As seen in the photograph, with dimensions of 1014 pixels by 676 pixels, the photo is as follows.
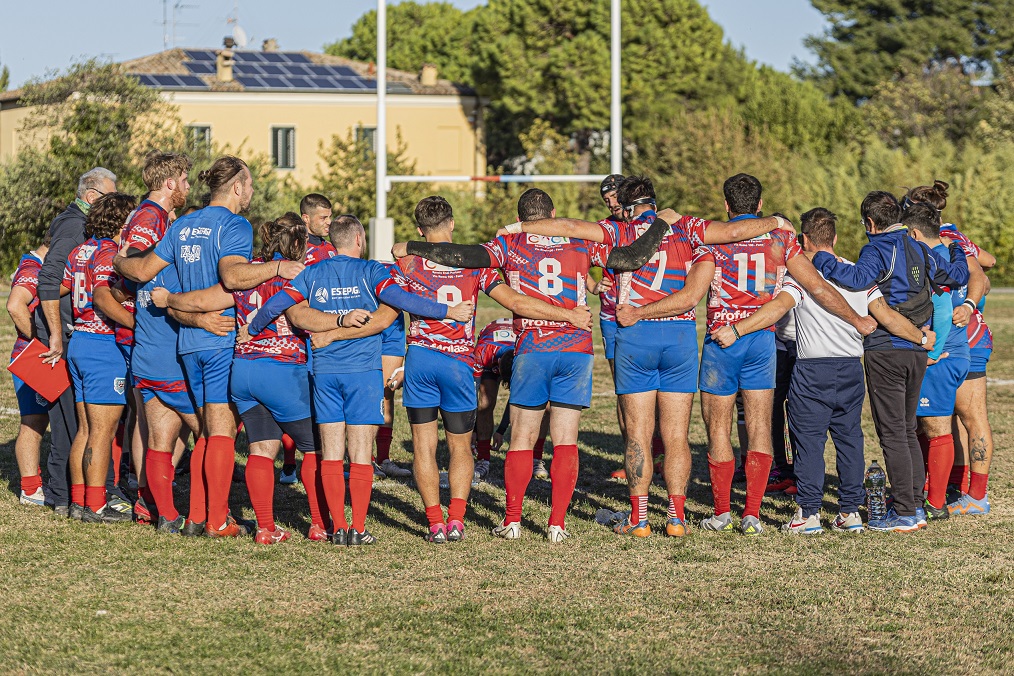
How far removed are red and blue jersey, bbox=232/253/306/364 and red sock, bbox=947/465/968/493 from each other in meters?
4.50

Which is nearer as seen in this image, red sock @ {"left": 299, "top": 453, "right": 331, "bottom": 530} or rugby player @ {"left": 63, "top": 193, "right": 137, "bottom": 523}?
red sock @ {"left": 299, "top": 453, "right": 331, "bottom": 530}

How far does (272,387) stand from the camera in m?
6.72

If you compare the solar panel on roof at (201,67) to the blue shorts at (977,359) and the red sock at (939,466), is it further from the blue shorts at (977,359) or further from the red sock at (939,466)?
the red sock at (939,466)

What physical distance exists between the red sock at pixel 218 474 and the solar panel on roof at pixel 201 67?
4429 centimetres

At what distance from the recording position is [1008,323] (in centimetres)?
2322

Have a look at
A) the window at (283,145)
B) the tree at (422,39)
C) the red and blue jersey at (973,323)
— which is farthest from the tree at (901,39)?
the red and blue jersey at (973,323)

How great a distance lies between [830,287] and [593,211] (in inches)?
1447

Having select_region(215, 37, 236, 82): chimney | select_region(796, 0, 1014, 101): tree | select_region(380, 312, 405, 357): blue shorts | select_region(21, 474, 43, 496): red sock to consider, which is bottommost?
select_region(21, 474, 43, 496): red sock

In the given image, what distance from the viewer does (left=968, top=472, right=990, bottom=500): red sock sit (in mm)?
7934

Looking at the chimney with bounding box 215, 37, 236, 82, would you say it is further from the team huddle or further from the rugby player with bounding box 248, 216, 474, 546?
the rugby player with bounding box 248, 216, 474, 546

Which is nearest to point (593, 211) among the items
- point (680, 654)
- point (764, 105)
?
point (764, 105)

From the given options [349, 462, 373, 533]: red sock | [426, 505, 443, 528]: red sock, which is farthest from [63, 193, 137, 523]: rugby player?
[426, 505, 443, 528]: red sock

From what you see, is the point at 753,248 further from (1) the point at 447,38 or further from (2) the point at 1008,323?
(1) the point at 447,38

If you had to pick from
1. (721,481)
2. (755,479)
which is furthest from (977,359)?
(721,481)
